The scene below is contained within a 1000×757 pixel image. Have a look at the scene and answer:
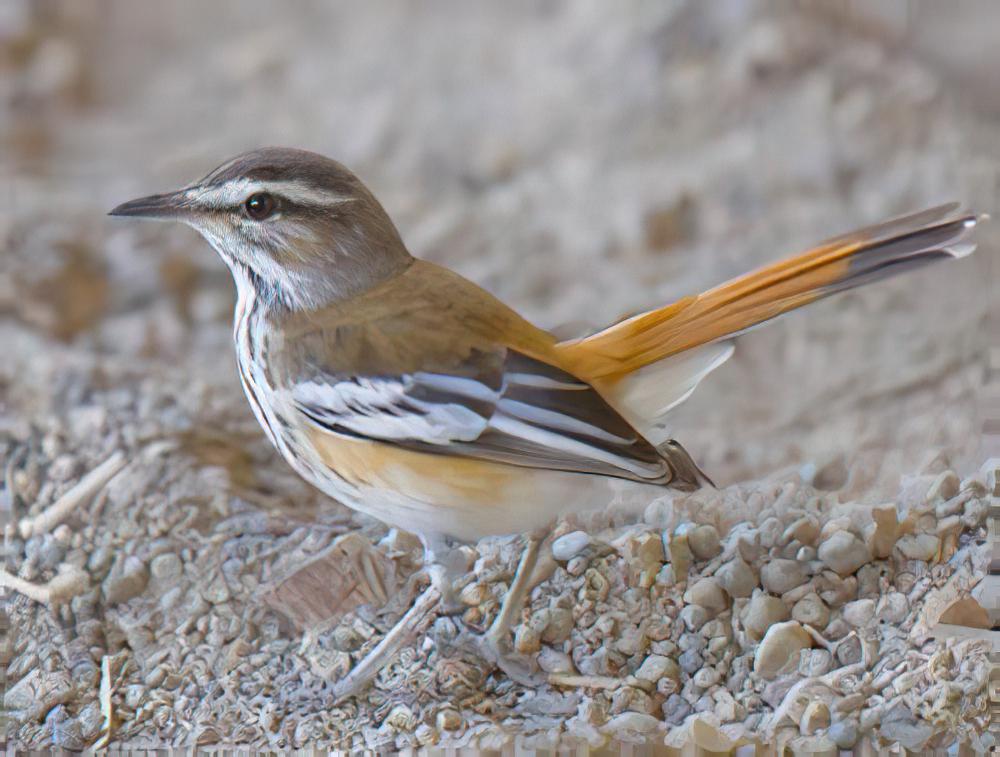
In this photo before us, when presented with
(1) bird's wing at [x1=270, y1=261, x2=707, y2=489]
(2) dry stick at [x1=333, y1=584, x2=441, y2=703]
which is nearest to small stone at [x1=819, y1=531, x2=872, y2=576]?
(1) bird's wing at [x1=270, y1=261, x2=707, y2=489]

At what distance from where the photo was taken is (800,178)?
5324mm

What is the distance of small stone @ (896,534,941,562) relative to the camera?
2.92 metres

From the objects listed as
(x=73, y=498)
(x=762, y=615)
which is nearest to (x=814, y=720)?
(x=762, y=615)

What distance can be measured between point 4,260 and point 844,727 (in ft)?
13.1

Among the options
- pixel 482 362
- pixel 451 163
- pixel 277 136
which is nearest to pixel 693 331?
pixel 482 362

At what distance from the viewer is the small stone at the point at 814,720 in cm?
261

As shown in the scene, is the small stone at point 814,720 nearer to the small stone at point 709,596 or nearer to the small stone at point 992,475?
the small stone at point 709,596

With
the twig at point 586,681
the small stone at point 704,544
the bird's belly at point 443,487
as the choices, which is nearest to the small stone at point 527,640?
the twig at point 586,681

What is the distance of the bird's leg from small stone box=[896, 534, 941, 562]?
118cm

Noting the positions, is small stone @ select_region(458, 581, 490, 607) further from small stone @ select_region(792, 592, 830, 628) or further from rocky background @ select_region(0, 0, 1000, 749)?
small stone @ select_region(792, 592, 830, 628)

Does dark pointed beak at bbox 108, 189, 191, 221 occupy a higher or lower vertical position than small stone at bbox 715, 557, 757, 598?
higher

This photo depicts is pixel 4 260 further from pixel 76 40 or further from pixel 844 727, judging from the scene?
pixel 844 727

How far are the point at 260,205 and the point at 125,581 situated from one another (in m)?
1.18

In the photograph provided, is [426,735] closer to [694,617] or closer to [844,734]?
[694,617]
